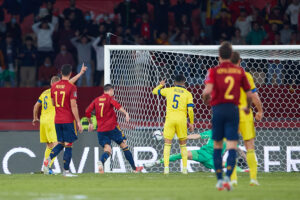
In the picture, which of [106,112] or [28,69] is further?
→ [28,69]

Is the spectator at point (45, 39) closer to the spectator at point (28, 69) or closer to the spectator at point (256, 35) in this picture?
the spectator at point (28, 69)

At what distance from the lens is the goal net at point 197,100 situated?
14.9 metres

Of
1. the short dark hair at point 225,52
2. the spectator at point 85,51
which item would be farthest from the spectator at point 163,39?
the short dark hair at point 225,52

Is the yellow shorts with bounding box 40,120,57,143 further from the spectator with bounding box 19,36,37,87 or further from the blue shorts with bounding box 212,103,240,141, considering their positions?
the blue shorts with bounding box 212,103,240,141

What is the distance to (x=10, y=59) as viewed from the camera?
19.6 meters

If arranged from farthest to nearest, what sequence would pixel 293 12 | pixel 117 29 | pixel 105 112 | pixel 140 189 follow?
pixel 293 12
pixel 117 29
pixel 105 112
pixel 140 189

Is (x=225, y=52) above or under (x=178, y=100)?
above

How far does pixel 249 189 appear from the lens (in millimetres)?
8891

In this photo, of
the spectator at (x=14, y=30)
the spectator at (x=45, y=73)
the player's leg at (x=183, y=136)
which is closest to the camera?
the player's leg at (x=183, y=136)

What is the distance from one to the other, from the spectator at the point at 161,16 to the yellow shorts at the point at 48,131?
7.13 m

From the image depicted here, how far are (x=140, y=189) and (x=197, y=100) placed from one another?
287 inches

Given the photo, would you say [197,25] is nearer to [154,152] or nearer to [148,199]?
[154,152]

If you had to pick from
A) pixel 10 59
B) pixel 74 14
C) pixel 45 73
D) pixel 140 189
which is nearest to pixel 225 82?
pixel 140 189

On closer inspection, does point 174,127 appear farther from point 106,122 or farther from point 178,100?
point 106,122
